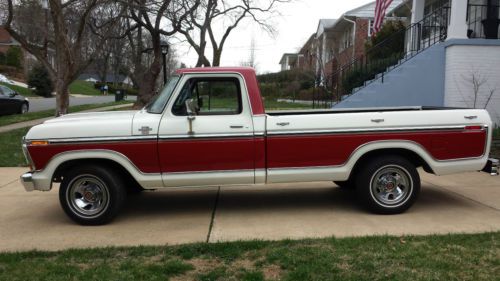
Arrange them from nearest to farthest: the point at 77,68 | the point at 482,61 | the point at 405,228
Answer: the point at 405,228 < the point at 482,61 < the point at 77,68

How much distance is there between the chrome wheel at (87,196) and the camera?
5898mm

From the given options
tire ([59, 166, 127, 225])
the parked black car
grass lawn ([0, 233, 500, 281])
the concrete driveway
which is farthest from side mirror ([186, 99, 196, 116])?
the parked black car

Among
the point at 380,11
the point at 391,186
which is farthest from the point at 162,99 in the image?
the point at 380,11

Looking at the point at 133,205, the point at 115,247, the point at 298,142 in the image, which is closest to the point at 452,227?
the point at 298,142

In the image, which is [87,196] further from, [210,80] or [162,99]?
[210,80]

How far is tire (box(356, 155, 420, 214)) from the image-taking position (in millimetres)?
6102

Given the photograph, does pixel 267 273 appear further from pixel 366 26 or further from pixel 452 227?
pixel 366 26

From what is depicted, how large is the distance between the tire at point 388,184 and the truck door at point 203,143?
145 cm

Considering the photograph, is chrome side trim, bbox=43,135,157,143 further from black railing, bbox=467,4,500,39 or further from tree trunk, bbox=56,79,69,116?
black railing, bbox=467,4,500,39

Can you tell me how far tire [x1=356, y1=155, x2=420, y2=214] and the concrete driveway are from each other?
0.16 m

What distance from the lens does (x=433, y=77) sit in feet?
43.2

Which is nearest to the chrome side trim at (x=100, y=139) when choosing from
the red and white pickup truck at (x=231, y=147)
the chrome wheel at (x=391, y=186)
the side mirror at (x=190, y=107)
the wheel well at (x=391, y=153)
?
the red and white pickup truck at (x=231, y=147)

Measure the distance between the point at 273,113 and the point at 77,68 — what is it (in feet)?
39.9

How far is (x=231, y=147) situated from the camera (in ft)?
19.3
